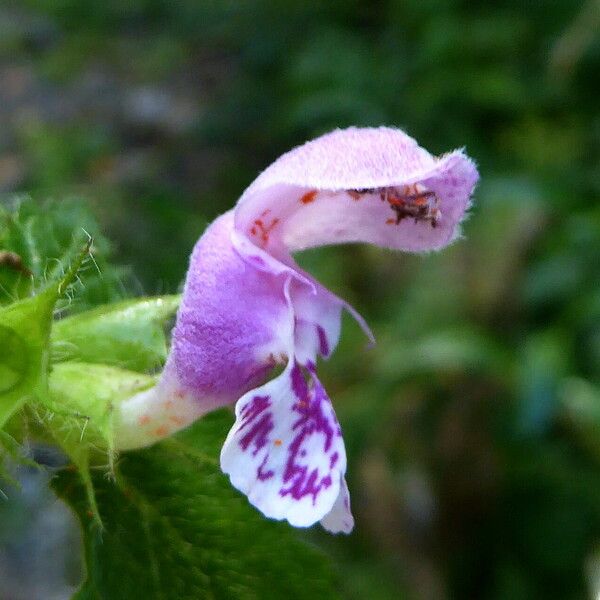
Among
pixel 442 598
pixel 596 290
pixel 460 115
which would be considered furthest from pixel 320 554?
pixel 460 115

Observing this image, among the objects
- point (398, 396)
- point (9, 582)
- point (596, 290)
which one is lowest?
point (9, 582)

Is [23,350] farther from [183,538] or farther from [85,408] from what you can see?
[183,538]

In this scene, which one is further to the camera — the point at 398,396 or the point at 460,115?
the point at 460,115

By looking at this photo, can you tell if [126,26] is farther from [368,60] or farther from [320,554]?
[320,554]

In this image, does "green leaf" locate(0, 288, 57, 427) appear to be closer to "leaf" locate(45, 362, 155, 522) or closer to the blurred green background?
"leaf" locate(45, 362, 155, 522)

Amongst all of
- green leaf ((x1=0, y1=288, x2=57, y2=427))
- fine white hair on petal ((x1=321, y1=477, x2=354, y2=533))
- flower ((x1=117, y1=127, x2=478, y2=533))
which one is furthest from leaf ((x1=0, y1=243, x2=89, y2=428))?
fine white hair on petal ((x1=321, y1=477, x2=354, y2=533))
